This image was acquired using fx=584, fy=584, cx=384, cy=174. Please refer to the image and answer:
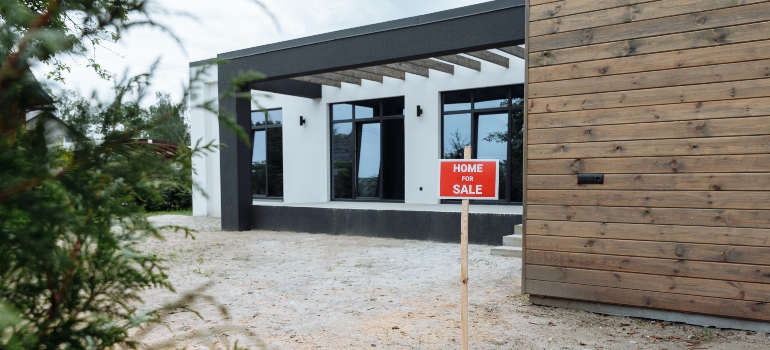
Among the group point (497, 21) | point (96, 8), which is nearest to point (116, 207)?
point (96, 8)

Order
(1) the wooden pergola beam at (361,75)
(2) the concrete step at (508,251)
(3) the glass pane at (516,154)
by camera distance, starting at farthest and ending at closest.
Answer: (1) the wooden pergola beam at (361,75) → (3) the glass pane at (516,154) → (2) the concrete step at (508,251)

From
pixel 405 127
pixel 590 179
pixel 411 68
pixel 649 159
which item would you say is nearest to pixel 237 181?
pixel 405 127

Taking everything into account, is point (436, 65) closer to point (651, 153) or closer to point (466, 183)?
point (651, 153)

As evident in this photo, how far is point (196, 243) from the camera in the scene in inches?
379

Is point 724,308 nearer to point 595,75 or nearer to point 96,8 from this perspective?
point 595,75

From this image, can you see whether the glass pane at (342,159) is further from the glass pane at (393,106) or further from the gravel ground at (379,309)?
the gravel ground at (379,309)

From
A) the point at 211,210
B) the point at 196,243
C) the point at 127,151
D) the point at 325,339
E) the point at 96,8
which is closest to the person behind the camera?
the point at 96,8

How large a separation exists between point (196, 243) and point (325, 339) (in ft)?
19.9

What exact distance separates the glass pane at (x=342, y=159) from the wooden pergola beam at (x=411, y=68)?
2.39m

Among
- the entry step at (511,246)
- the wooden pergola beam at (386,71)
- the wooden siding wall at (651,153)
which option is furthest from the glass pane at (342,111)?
the wooden siding wall at (651,153)

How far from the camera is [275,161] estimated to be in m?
14.3

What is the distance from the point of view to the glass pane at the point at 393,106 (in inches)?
481

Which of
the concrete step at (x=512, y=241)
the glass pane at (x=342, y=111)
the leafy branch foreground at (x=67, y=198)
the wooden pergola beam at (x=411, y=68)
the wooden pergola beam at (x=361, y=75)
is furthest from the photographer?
the glass pane at (x=342, y=111)

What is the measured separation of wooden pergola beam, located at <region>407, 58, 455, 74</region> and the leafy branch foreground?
9.02 meters
